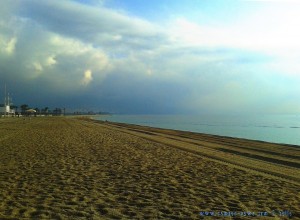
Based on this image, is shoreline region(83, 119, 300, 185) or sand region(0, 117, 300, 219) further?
shoreline region(83, 119, 300, 185)

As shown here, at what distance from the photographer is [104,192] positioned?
909cm

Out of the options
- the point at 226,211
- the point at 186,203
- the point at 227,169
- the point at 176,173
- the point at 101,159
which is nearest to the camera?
the point at 226,211

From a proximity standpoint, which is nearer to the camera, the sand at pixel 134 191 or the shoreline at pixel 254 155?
the sand at pixel 134 191

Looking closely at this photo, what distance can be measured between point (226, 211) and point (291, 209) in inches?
61.5

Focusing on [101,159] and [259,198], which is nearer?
[259,198]

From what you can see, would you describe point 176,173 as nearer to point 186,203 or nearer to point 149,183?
point 149,183

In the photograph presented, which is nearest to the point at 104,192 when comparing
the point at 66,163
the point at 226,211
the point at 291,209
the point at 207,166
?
the point at 226,211

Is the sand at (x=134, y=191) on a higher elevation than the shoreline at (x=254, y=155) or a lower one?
higher

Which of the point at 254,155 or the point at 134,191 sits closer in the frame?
the point at 134,191

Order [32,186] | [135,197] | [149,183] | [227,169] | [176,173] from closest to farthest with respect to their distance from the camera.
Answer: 1. [135,197]
2. [32,186]
3. [149,183]
4. [176,173]
5. [227,169]

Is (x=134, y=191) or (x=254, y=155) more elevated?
(x=134, y=191)

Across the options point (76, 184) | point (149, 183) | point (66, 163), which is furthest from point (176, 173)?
point (66, 163)

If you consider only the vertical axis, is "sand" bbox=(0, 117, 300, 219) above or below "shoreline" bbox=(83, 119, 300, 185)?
above

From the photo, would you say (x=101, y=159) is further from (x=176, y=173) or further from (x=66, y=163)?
(x=176, y=173)
